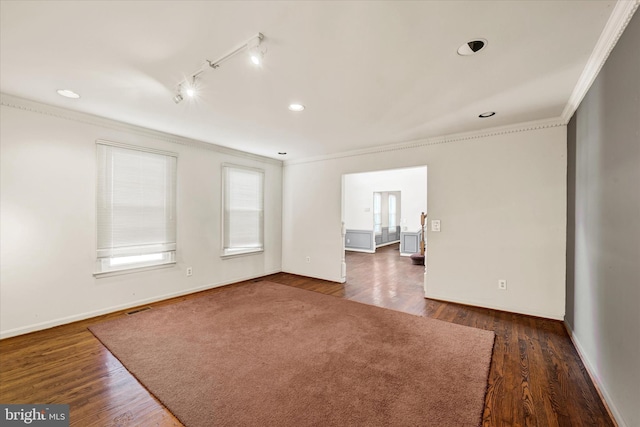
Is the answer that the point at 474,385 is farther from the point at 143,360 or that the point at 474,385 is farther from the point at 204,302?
the point at 204,302

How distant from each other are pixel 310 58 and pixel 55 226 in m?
3.41

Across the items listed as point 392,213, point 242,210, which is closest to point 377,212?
point 392,213

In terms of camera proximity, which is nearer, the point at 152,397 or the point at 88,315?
the point at 152,397

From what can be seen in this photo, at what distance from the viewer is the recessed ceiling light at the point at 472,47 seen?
179cm

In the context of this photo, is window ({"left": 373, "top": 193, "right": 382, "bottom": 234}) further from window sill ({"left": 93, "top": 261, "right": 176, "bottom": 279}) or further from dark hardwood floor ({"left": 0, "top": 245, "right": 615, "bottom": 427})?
window sill ({"left": 93, "top": 261, "right": 176, "bottom": 279})

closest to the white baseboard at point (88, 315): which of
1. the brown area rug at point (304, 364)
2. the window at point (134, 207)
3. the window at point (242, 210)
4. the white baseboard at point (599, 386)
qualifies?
the brown area rug at point (304, 364)

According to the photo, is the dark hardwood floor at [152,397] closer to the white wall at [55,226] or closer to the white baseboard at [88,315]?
the white baseboard at [88,315]

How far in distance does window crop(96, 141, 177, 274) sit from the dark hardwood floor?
32.6 inches

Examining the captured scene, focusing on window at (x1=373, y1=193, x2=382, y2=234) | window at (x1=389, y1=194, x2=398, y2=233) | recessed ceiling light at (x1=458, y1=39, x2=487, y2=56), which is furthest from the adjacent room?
window at (x1=389, y1=194, x2=398, y2=233)

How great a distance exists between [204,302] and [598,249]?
4387mm

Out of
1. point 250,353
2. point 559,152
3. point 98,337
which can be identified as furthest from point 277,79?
point 559,152

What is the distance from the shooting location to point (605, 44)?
1773 mm

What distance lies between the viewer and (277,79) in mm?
2328

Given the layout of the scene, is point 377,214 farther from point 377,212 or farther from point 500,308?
point 500,308
